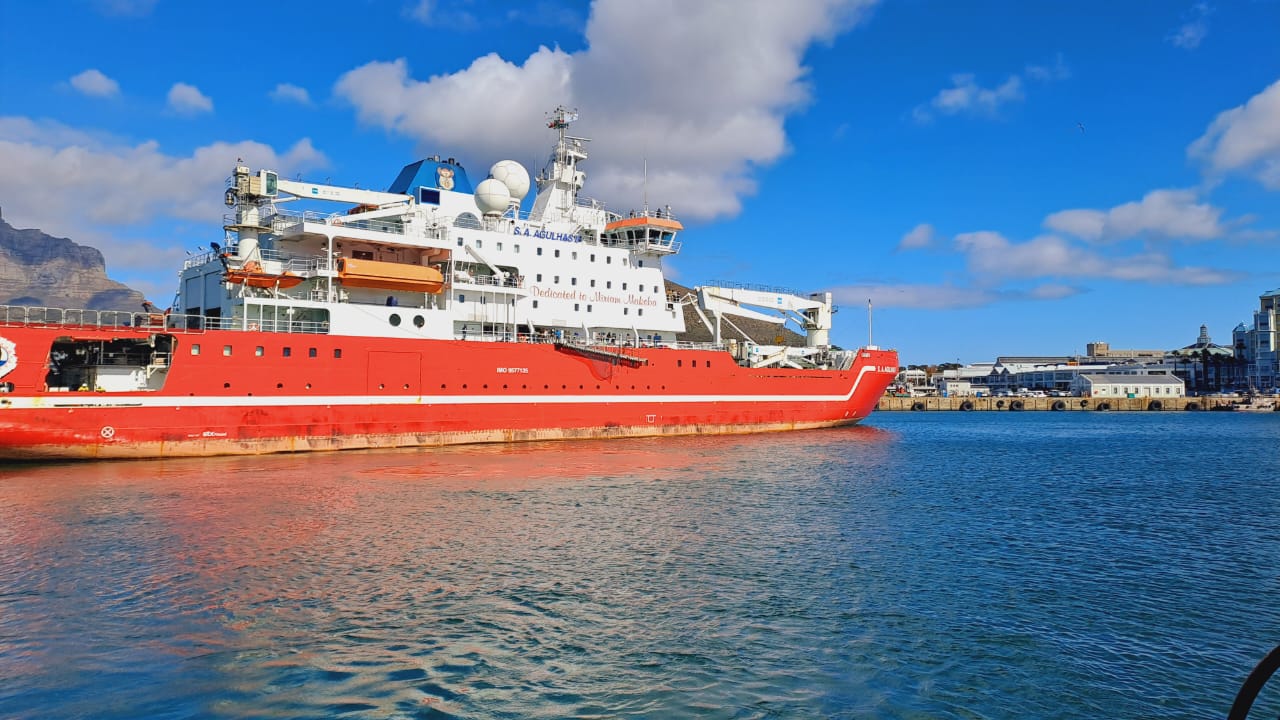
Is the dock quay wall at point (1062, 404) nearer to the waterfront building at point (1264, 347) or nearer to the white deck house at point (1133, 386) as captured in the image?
the white deck house at point (1133, 386)

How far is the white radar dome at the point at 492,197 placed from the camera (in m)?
30.8

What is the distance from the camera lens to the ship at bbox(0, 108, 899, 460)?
22.0 m

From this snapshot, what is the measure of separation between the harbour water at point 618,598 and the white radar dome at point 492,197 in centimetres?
1447

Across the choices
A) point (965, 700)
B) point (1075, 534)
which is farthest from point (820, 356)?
point (965, 700)

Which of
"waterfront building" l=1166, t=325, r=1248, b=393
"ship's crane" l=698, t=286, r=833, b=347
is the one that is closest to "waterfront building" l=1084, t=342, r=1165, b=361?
"waterfront building" l=1166, t=325, r=1248, b=393

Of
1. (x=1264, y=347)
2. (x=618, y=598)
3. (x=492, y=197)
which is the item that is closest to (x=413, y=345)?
(x=492, y=197)

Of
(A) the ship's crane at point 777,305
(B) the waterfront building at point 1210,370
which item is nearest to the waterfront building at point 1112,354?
(B) the waterfront building at point 1210,370

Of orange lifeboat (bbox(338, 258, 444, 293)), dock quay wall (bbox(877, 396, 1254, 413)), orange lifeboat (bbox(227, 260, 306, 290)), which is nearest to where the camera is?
orange lifeboat (bbox(227, 260, 306, 290))

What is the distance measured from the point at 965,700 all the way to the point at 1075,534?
8750mm

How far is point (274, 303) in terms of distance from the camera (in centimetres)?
2445

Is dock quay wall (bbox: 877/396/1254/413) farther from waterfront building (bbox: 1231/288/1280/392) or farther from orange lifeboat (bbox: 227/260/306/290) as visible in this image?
orange lifeboat (bbox: 227/260/306/290)

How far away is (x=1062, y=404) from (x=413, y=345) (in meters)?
81.1

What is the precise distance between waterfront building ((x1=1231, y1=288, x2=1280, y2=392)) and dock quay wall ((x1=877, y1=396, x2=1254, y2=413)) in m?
19.4

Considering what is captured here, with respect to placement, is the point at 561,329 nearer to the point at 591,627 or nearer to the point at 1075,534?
the point at 1075,534
